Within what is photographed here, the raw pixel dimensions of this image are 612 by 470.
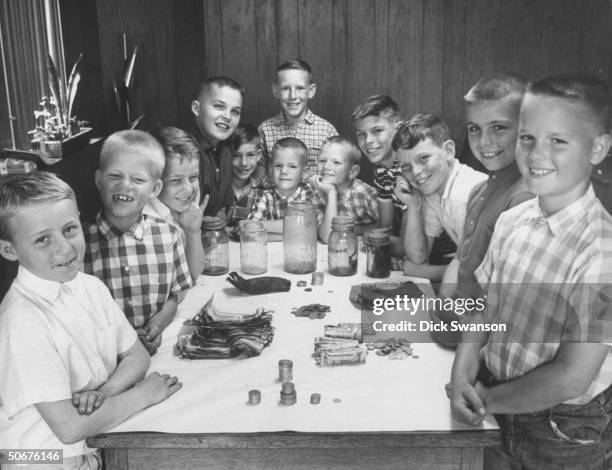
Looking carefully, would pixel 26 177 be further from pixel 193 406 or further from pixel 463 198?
pixel 463 198

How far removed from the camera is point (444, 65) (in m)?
4.16

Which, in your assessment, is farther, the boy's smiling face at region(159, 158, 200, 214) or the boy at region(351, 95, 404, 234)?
the boy at region(351, 95, 404, 234)

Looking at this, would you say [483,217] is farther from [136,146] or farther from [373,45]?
[373,45]

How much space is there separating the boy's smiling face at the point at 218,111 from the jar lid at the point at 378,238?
116 centimetres

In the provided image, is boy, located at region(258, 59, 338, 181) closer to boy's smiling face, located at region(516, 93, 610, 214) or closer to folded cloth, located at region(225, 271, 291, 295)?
folded cloth, located at region(225, 271, 291, 295)

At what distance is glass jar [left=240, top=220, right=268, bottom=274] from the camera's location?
221 centimetres

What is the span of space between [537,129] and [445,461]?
65cm

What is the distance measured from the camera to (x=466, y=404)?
1296 mm

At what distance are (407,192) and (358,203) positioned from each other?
1.76ft

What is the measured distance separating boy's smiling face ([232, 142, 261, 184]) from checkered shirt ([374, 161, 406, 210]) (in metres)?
0.61

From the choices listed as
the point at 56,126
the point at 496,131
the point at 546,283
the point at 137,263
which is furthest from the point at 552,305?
the point at 56,126

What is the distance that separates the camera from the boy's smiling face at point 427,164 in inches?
87.4

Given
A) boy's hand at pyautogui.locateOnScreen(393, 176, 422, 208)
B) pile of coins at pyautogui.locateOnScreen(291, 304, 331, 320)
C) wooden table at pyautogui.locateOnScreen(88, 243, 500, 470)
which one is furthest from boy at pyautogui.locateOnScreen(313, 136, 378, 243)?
wooden table at pyautogui.locateOnScreen(88, 243, 500, 470)

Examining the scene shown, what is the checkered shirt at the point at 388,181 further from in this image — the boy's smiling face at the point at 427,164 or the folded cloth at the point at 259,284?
the folded cloth at the point at 259,284
